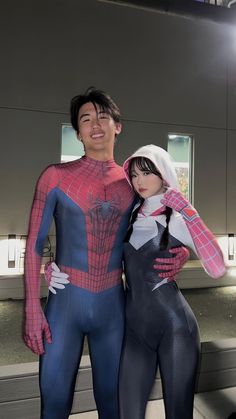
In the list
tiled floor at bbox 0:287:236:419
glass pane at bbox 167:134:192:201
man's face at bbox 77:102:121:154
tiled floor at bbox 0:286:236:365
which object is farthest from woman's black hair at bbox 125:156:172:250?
glass pane at bbox 167:134:192:201

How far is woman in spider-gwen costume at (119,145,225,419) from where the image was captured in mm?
1331

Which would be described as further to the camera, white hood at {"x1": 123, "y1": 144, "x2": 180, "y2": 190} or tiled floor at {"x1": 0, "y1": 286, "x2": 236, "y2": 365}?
tiled floor at {"x1": 0, "y1": 286, "x2": 236, "y2": 365}

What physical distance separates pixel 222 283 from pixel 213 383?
385 centimetres

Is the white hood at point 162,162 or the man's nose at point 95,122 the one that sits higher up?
the man's nose at point 95,122

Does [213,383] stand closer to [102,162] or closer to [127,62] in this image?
[102,162]

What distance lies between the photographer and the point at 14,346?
11.3ft

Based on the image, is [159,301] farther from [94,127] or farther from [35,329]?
[94,127]

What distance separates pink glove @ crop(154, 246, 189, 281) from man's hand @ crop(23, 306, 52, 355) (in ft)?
1.55

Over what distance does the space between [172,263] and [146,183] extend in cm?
32

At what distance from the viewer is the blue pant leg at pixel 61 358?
139 centimetres

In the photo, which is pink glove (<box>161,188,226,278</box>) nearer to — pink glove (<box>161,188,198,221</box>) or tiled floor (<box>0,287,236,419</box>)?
pink glove (<box>161,188,198,221</box>)

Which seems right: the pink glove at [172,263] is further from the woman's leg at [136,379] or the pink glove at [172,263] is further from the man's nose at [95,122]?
the man's nose at [95,122]

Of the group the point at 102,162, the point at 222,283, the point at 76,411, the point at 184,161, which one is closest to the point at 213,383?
the point at 76,411

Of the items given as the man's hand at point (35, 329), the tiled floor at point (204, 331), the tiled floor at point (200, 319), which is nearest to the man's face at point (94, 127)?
the man's hand at point (35, 329)
